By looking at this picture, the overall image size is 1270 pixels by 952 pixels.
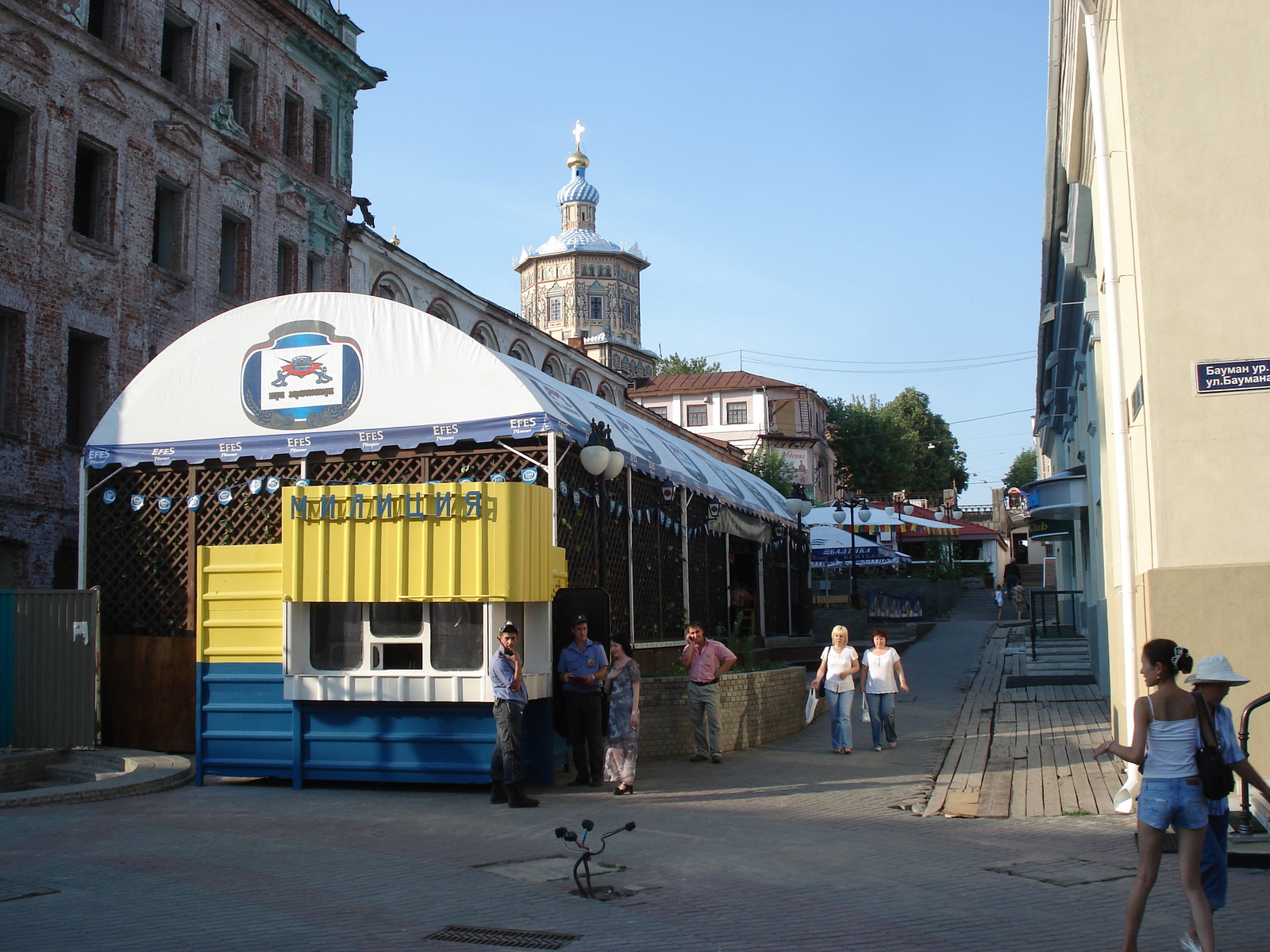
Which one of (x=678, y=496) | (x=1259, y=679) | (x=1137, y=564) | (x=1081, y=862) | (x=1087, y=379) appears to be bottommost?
(x=1081, y=862)

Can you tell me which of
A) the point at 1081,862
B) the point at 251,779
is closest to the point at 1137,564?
the point at 1081,862

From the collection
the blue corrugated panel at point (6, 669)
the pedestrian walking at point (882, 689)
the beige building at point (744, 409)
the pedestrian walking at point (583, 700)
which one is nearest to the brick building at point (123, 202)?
the blue corrugated panel at point (6, 669)

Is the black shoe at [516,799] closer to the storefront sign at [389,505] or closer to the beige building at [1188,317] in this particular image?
the storefront sign at [389,505]

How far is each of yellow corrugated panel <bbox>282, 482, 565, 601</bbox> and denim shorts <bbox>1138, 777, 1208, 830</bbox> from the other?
635cm

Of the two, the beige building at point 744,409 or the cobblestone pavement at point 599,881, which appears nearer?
the cobblestone pavement at point 599,881

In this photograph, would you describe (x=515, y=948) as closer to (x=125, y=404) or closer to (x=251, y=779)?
(x=251, y=779)

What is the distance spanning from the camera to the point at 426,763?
11383 mm

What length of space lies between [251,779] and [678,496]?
730 cm

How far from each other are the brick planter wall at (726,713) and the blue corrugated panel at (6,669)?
7033 millimetres

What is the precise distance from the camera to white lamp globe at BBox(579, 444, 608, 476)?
41.8ft

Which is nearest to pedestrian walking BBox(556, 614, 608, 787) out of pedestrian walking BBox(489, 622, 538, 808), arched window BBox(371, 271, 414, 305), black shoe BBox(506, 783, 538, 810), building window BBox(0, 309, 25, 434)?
pedestrian walking BBox(489, 622, 538, 808)

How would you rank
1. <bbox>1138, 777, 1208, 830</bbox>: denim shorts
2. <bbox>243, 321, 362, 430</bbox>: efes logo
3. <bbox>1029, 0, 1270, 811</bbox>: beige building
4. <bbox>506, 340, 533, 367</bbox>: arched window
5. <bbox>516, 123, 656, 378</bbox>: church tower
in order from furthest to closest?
1. <bbox>516, 123, 656, 378</bbox>: church tower
2. <bbox>506, 340, 533, 367</bbox>: arched window
3. <bbox>243, 321, 362, 430</bbox>: efes logo
4. <bbox>1029, 0, 1270, 811</bbox>: beige building
5. <bbox>1138, 777, 1208, 830</bbox>: denim shorts

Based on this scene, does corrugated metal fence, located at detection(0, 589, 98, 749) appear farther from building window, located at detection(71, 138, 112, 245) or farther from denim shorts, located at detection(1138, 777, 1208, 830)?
denim shorts, located at detection(1138, 777, 1208, 830)

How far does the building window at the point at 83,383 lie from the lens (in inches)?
758
